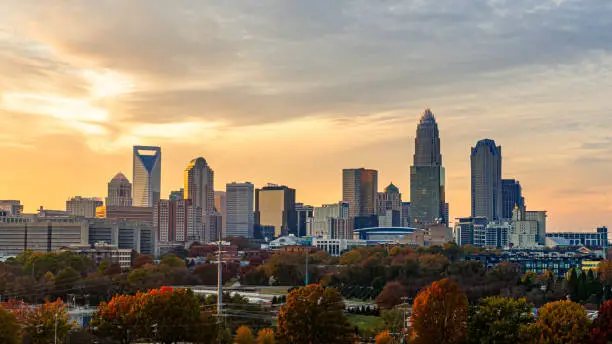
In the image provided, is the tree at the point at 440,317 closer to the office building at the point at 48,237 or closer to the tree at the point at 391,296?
the tree at the point at 391,296

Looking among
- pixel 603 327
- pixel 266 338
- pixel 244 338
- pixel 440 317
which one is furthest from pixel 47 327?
pixel 603 327

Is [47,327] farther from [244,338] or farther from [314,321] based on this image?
[314,321]

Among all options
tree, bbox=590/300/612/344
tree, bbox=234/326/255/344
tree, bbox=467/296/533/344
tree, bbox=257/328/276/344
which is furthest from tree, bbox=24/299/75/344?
tree, bbox=590/300/612/344

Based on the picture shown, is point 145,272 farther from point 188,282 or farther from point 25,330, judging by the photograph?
point 25,330

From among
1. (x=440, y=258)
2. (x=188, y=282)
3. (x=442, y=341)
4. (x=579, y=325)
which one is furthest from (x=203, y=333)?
(x=440, y=258)

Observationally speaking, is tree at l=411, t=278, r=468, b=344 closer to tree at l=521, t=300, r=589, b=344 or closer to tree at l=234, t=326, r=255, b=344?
tree at l=521, t=300, r=589, b=344

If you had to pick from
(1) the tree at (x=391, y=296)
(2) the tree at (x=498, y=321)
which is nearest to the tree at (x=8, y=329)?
(2) the tree at (x=498, y=321)
